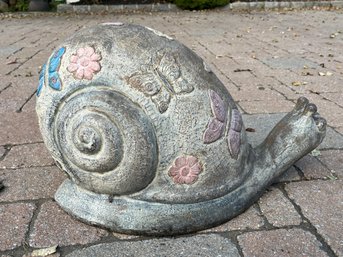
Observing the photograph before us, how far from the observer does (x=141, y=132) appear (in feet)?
6.84

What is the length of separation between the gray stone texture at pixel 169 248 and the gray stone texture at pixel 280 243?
8 centimetres

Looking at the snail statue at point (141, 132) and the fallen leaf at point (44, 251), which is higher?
the snail statue at point (141, 132)

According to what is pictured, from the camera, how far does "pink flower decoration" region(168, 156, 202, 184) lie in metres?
2.18

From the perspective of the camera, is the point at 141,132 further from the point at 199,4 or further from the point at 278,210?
the point at 199,4

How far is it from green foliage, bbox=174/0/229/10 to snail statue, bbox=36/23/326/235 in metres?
12.9

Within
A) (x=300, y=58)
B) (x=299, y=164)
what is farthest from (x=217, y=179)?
(x=300, y=58)

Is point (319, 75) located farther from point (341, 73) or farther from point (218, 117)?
point (218, 117)

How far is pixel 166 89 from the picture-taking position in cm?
213

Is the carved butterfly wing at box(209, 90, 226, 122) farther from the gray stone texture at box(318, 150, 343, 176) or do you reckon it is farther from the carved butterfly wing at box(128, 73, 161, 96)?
the gray stone texture at box(318, 150, 343, 176)

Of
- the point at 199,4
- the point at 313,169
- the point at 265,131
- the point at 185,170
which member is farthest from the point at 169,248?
the point at 199,4

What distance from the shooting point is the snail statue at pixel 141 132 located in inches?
82.8

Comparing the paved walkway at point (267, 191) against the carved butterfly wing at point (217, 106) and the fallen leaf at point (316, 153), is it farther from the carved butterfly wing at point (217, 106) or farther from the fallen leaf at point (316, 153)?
the carved butterfly wing at point (217, 106)

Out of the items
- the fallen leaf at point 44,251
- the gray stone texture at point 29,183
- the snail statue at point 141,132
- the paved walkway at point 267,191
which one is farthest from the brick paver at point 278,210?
the gray stone texture at point 29,183

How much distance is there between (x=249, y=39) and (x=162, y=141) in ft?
22.8
